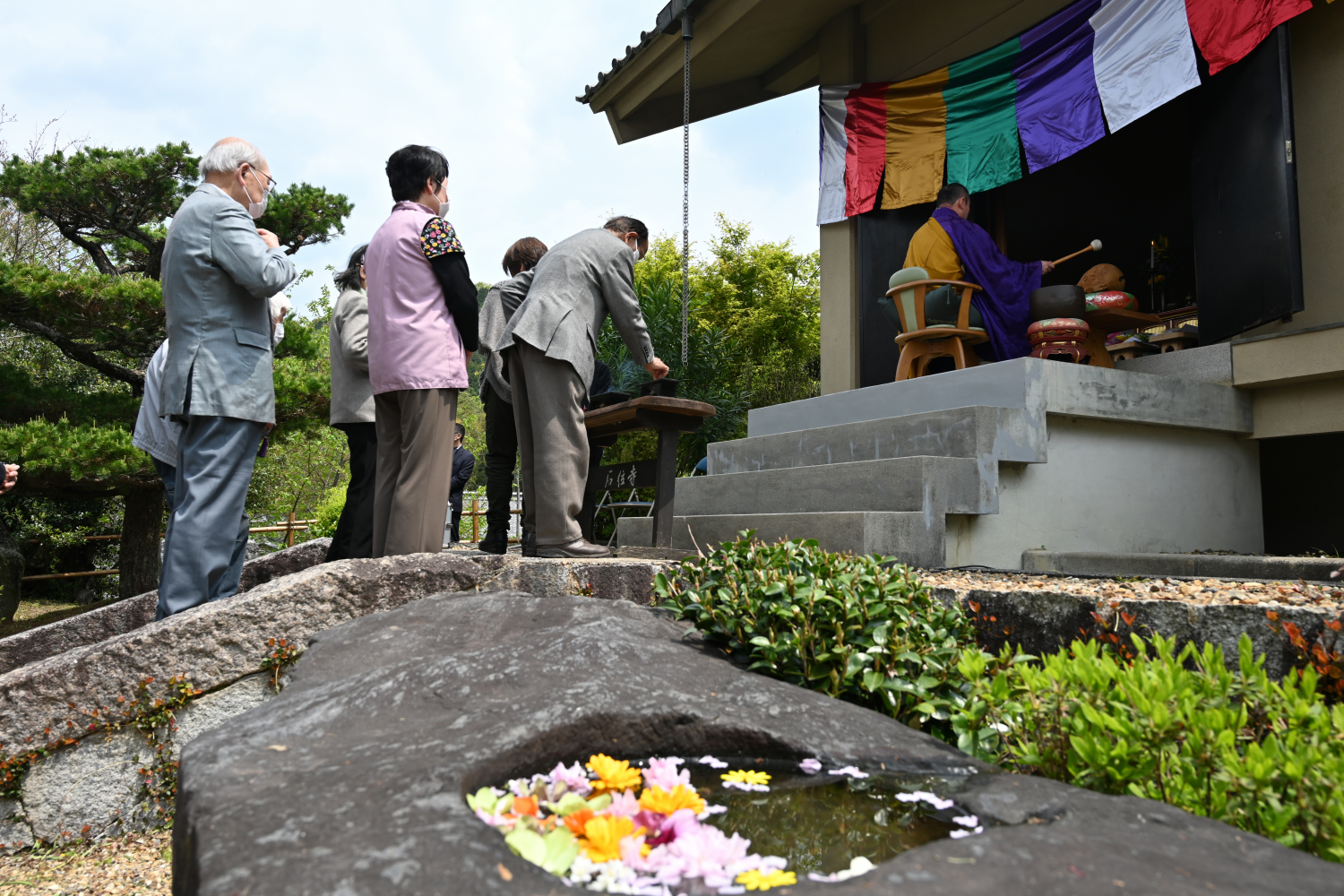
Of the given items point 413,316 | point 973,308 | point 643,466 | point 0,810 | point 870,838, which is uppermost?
point 973,308

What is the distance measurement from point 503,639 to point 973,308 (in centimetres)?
430

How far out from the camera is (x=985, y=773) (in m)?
1.50

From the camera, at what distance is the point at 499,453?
4.41m

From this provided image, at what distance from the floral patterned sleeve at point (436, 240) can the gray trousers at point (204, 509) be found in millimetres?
930

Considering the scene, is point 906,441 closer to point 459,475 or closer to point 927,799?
point 927,799

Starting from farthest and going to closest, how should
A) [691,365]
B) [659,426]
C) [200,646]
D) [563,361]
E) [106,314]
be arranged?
[691,365] → [106,314] → [659,426] → [563,361] → [200,646]

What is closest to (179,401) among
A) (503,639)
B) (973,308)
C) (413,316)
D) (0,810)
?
(413,316)

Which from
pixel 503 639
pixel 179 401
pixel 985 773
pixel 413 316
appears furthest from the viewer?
pixel 413 316

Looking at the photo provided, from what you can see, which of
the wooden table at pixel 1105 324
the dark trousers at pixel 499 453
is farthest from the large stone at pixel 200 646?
the wooden table at pixel 1105 324

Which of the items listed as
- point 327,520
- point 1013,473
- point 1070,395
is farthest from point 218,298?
point 327,520

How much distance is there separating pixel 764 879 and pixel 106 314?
8341mm

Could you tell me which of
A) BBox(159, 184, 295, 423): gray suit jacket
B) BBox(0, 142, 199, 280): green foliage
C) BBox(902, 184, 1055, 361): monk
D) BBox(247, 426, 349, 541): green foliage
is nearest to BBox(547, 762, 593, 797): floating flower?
BBox(159, 184, 295, 423): gray suit jacket

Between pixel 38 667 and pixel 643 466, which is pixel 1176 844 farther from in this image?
pixel 643 466

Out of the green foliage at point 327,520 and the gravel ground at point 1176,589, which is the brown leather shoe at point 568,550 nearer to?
the gravel ground at point 1176,589
